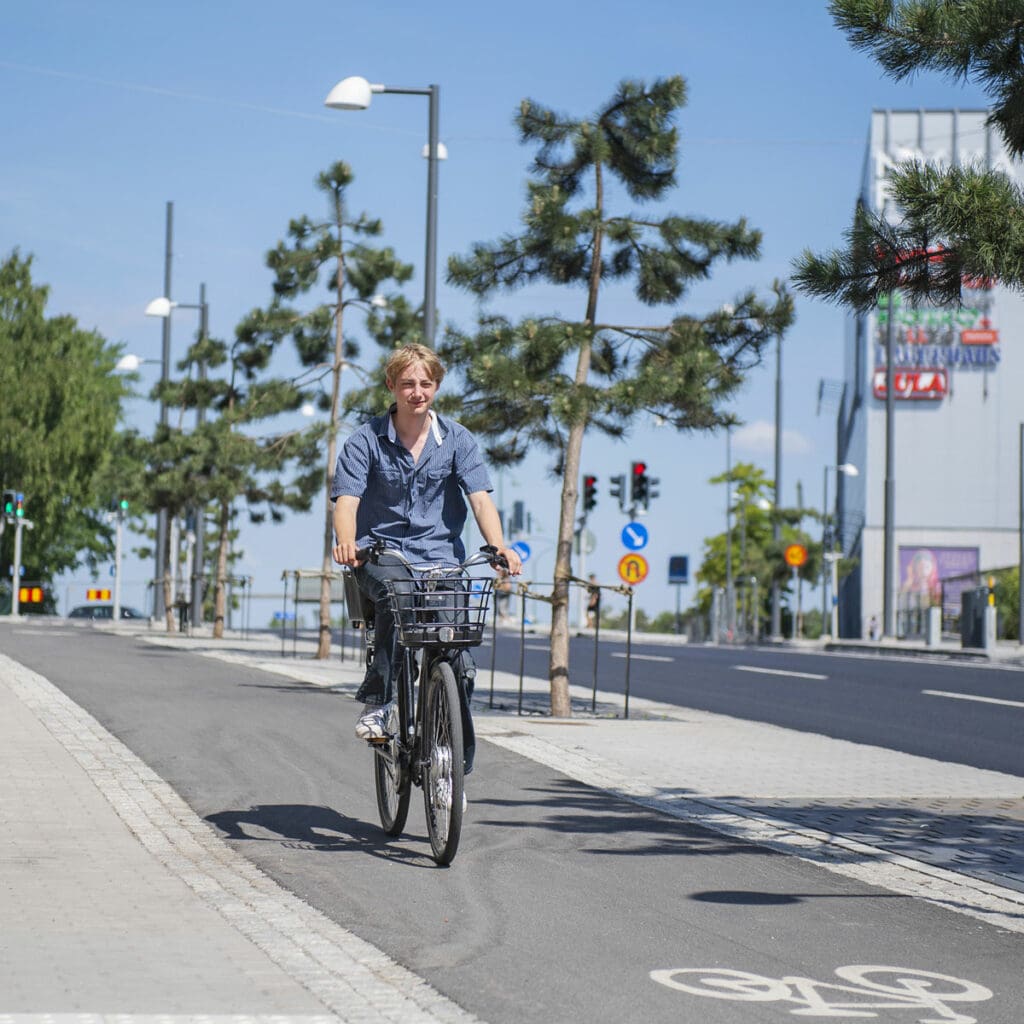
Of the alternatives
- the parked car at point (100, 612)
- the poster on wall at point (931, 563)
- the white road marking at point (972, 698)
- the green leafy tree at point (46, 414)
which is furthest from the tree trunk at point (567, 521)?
the poster on wall at point (931, 563)

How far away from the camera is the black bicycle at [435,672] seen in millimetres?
6824

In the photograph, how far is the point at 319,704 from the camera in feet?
49.5

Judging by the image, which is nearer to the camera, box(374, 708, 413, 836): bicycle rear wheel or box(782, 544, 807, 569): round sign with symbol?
box(374, 708, 413, 836): bicycle rear wheel

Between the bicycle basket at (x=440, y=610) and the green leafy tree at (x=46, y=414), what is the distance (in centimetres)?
5416

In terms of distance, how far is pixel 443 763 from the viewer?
686 centimetres

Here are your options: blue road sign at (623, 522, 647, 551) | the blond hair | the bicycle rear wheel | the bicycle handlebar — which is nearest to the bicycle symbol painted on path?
the bicycle handlebar

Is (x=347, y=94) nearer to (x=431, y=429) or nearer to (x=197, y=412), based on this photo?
(x=431, y=429)

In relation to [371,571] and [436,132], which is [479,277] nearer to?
[436,132]

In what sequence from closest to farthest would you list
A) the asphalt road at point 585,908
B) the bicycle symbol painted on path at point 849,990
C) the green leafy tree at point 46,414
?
1. the bicycle symbol painted on path at point 849,990
2. the asphalt road at point 585,908
3. the green leafy tree at point 46,414

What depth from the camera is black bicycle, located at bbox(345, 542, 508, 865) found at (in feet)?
22.4

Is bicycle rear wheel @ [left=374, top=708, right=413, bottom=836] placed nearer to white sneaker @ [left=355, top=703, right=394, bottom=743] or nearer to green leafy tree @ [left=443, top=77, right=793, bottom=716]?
white sneaker @ [left=355, top=703, right=394, bottom=743]

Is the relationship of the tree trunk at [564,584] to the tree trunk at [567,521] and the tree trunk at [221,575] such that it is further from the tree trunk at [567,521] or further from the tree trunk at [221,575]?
the tree trunk at [221,575]

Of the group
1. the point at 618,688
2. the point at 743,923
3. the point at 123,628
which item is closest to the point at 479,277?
the point at 618,688

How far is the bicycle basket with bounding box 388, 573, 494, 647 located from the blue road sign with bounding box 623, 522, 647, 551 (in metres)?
25.1
